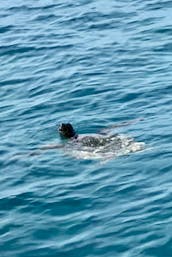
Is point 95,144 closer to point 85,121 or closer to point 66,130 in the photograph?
point 66,130

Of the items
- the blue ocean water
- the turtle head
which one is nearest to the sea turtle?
the turtle head

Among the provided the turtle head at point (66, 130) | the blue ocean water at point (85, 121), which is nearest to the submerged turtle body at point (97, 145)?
the turtle head at point (66, 130)

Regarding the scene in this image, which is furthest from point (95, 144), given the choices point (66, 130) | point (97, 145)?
point (66, 130)

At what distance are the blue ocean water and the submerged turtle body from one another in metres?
0.23

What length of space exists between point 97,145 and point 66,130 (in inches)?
30.4

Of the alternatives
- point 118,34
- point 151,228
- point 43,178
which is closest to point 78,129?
point 43,178

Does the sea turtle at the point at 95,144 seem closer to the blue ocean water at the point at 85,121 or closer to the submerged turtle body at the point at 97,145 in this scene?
the submerged turtle body at the point at 97,145

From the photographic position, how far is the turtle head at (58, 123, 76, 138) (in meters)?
14.7

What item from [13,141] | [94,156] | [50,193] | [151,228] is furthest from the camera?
[13,141]

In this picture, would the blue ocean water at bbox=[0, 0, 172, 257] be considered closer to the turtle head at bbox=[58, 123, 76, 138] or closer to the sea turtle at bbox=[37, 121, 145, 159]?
the sea turtle at bbox=[37, 121, 145, 159]

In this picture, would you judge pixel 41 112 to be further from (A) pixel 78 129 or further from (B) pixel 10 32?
(B) pixel 10 32

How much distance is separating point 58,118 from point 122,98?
157 centimetres

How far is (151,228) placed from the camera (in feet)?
36.5

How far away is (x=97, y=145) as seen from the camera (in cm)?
1437
